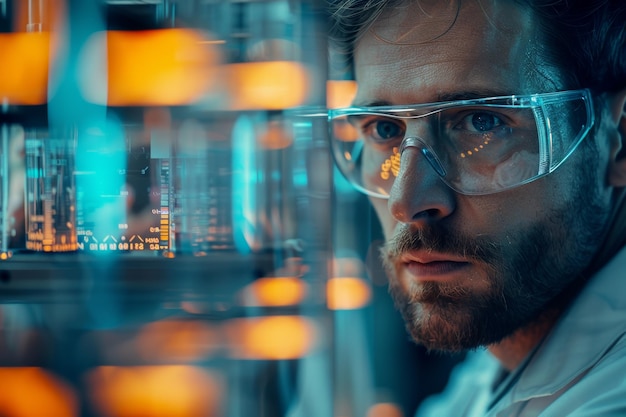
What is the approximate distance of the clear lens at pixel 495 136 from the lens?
3.37 feet

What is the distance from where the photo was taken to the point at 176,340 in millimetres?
1387

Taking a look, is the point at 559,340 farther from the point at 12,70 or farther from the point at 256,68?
the point at 12,70

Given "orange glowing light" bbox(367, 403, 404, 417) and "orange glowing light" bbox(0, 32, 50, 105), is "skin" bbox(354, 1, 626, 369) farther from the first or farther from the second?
"orange glowing light" bbox(367, 403, 404, 417)

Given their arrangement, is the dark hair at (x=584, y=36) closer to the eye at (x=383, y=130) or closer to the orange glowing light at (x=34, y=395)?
the eye at (x=383, y=130)

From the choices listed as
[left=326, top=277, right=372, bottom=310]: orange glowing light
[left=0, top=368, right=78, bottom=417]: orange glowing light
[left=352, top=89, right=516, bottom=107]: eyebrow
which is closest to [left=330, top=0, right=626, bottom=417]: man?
[left=352, top=89, right=516, bottom=107]: eyebrow

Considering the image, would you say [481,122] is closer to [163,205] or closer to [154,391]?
[163,205]

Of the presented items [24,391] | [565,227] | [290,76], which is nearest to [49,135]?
[24,391]

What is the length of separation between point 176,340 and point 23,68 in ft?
2.15

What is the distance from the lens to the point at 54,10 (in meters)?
1.19

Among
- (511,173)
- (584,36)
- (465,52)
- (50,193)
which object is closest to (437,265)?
(511,173)

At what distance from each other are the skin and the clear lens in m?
0.02

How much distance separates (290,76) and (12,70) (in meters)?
0.65

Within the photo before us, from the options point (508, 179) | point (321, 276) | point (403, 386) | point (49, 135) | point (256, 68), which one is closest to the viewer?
point (508, 179)

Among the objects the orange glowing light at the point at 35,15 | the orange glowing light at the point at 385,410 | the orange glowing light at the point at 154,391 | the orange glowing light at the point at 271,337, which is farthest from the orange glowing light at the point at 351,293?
the orange glowing light at the point at 35,15
